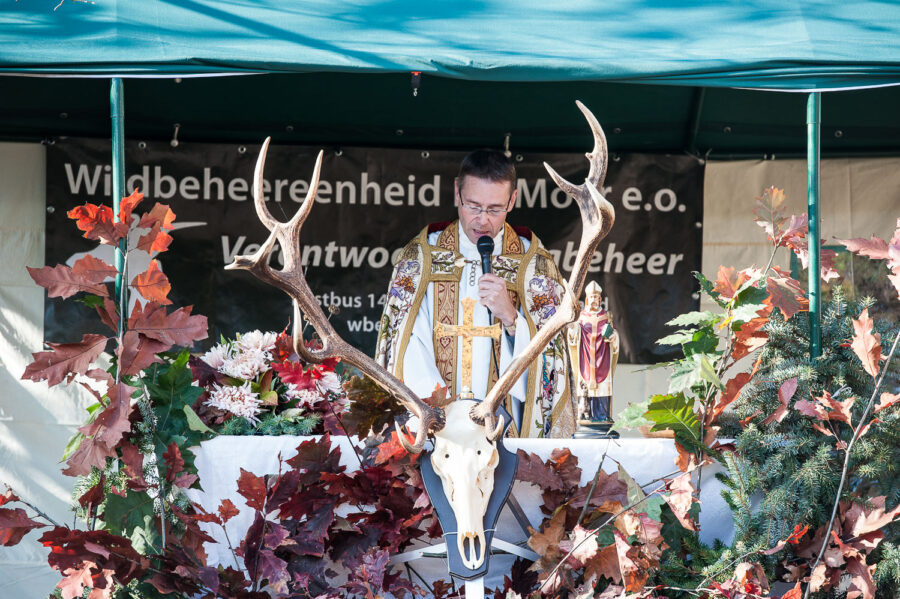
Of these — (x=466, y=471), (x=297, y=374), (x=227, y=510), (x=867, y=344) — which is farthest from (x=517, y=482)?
(x=867, y=344)

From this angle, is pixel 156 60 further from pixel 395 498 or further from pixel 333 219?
pixel 333 219

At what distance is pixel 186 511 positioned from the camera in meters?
3.23

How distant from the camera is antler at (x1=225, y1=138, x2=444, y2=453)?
3082mm

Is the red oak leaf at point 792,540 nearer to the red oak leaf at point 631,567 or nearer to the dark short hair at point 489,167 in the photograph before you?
the red oak leaf at point 631,567

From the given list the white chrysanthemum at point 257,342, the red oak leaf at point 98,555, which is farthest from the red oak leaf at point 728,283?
the red oak leaf at point 98,555

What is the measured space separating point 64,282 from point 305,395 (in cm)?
91

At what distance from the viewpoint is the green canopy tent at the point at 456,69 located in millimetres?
3701

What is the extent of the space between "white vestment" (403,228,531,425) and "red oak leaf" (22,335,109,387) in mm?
1450

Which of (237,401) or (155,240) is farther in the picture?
(237,401)

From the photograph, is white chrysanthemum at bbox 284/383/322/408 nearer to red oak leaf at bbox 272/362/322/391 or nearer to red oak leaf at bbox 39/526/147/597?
red oak leaf at bbox 272/362/322/391

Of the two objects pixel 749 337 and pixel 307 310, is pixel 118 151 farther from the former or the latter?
pixel 749 337

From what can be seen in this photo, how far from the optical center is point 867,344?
10.2 feet

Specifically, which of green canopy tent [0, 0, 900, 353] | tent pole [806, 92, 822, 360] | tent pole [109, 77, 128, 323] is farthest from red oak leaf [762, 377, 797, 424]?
tent pole [109, 77, 128, 323]

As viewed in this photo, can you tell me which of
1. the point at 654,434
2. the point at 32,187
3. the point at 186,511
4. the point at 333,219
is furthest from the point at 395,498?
the point at 32,187
